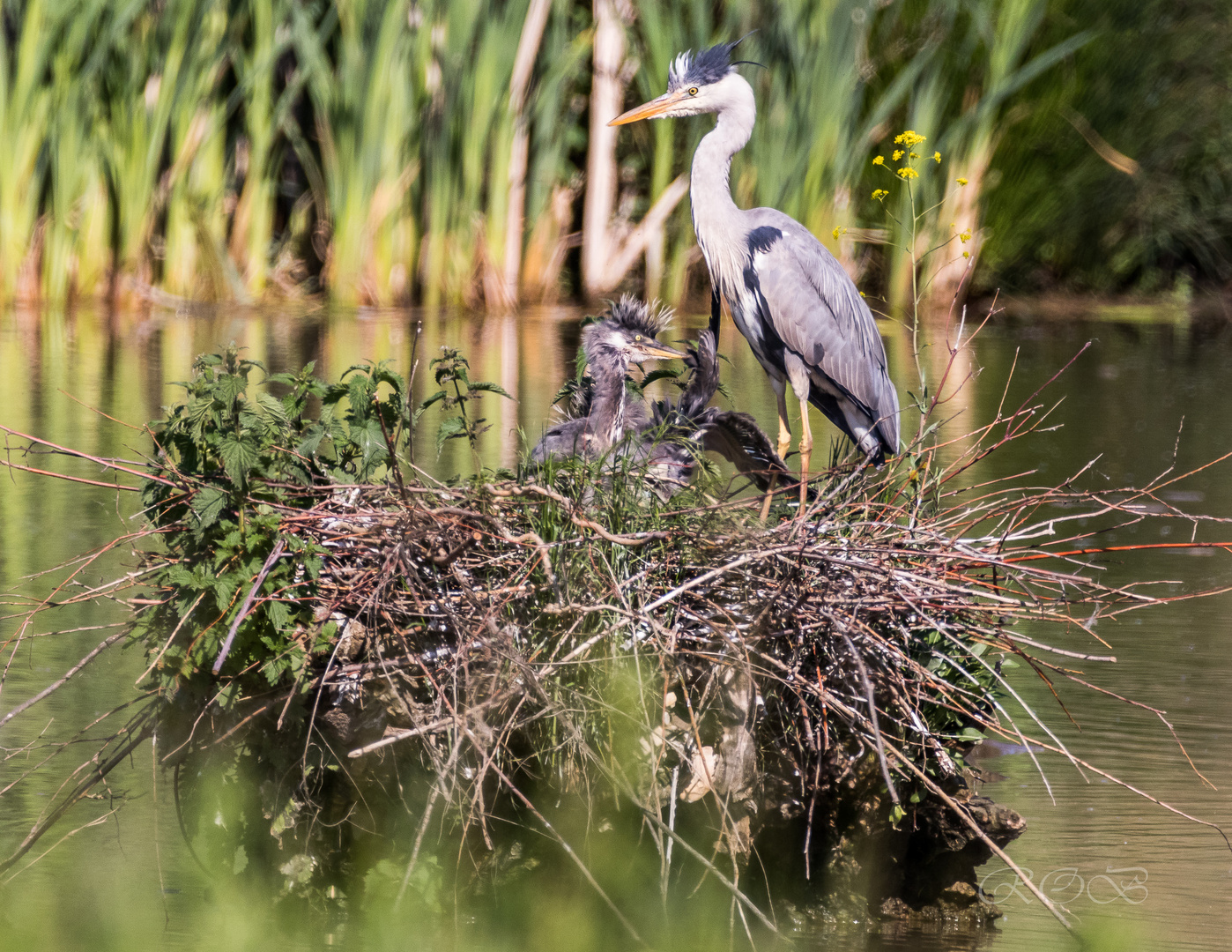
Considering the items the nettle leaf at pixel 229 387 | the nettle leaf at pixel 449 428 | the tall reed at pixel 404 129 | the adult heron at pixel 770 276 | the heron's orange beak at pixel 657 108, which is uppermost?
the tall reed at pixel 404 129

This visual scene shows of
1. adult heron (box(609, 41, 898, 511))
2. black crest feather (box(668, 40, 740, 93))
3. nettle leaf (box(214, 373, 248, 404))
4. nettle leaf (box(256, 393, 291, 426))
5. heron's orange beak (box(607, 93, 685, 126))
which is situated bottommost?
nettle leaf (box(256, 393, 291, 426))

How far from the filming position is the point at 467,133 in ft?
40.8

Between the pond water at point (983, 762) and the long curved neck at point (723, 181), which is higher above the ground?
the long curved neck at point (723, 181)

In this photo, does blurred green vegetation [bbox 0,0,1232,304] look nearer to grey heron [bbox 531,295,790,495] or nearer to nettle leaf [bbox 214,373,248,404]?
grey heron [bbox 531,295,790,495]

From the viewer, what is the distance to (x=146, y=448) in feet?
26.0

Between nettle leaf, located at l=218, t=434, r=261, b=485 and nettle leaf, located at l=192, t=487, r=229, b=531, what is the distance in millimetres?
51

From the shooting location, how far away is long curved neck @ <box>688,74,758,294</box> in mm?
5078

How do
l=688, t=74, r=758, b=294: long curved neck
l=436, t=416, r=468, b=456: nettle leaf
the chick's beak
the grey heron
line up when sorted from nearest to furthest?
1. l=436, t=416, r=468, b=456: nettle leaf
2. the grey heron
3. the chick's beak
4. l=688, t=74, r=758, b=294: long curved neck

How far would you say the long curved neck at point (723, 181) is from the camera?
16.7ft

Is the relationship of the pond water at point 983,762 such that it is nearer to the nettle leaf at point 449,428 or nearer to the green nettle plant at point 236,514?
the nettle leaf at point 449,428

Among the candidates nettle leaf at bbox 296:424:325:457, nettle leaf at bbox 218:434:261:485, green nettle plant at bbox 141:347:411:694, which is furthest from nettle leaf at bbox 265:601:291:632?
nettle leaf at bbox 296:424:325:457

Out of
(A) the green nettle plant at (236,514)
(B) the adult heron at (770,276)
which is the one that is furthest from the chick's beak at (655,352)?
(A) the green nettle plant at (236,514)

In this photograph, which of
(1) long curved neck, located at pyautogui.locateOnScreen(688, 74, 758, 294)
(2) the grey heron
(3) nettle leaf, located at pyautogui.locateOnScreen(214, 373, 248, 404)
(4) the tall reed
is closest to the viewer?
(3) nettle leaf, located at pyautogui.locateOnScreen(214, 373, 248, 404)

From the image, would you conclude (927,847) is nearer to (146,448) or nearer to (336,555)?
(336,555)
